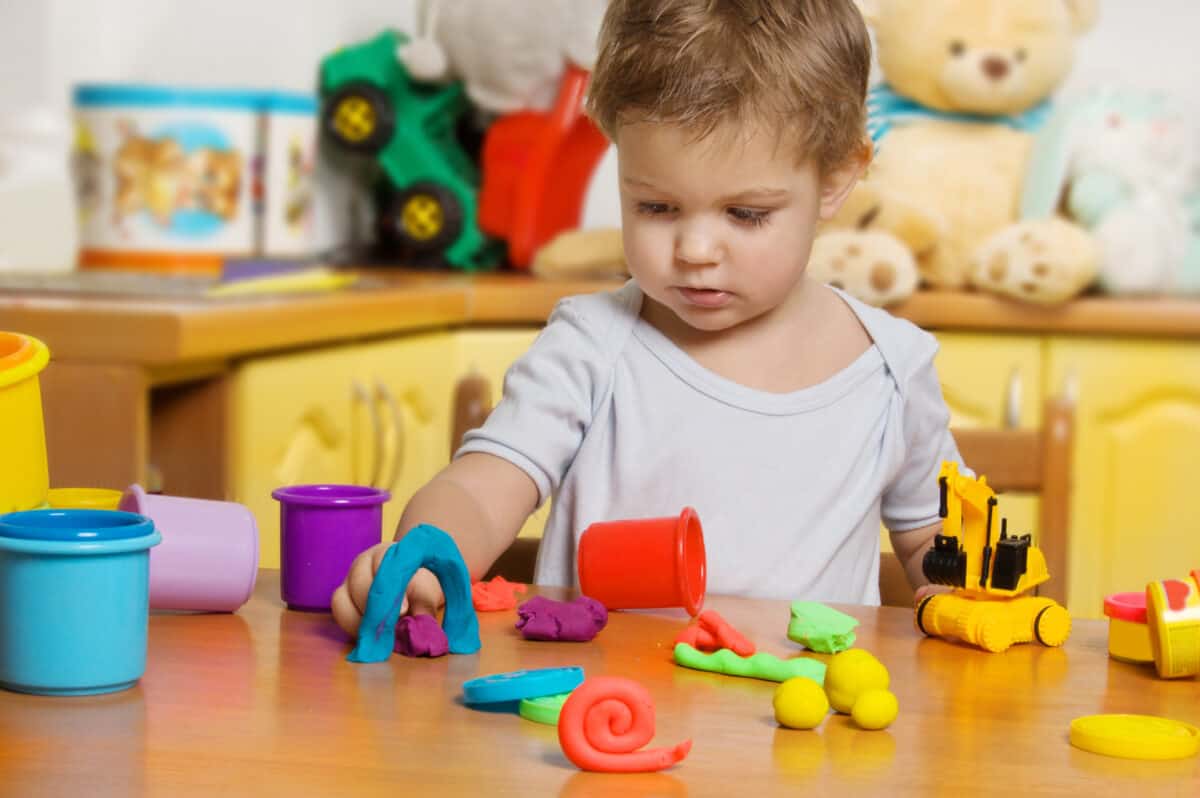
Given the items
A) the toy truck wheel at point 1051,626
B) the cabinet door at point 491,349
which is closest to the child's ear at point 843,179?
the toy truck wheel at point 1051,626

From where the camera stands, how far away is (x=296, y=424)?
1.55 metres

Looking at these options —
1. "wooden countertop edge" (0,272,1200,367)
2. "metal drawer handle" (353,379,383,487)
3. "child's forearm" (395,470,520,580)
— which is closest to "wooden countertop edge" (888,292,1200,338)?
"wooden countertop edge" (0,272,1200,367)

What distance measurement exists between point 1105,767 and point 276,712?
288 millimetres

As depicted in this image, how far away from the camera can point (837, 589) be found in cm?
102

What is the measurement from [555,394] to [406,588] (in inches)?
12.1

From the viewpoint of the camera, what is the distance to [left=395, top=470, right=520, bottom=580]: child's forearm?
829mm

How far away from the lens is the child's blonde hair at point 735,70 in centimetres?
87

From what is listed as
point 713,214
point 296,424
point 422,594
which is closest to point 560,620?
point 422,594

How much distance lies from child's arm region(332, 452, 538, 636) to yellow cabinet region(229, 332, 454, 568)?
1.05 feet

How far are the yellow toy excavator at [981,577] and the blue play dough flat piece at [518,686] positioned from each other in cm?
21

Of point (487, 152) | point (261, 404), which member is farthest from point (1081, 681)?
point (487, 152)

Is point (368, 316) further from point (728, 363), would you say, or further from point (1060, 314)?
point (1060, 314)

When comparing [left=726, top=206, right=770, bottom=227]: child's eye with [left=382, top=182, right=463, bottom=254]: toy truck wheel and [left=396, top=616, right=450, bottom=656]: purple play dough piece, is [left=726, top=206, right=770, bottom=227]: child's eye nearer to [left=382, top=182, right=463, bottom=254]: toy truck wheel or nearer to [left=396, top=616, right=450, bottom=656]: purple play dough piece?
[left=396, top=616, right=450, bottom=656]: purple play dough piece

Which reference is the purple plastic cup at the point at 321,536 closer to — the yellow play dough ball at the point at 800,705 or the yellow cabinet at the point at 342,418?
the yellow play dough ball at the point at 800,705
